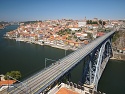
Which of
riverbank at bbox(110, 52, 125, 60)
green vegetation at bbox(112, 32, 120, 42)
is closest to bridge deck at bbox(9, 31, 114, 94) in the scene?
riverbank at bbox(110, 52, 125, 60)

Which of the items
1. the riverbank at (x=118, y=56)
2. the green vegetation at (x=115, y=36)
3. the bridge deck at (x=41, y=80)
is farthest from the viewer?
the green vegetation at (x=115, y=36)

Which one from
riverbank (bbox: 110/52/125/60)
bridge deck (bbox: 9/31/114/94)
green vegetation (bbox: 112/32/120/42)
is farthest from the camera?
green vegetation (bbox: 112/32/120/42)

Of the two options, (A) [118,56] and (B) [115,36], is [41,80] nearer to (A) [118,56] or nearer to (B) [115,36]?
(A) [118,56]

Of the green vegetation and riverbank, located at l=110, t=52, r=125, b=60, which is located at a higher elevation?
the green vegetation

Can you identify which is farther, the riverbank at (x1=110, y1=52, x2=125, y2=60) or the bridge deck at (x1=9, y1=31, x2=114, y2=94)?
the riverbank at (x1=110, y1=52, x2=125, y2=60)

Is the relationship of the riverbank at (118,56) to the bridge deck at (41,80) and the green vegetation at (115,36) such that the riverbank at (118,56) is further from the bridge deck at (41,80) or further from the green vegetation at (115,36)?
the bridge deck at (41,80)

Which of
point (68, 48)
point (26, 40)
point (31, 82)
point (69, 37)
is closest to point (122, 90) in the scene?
point (31, 82)

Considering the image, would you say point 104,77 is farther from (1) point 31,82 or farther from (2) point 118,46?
(2) point 118,46

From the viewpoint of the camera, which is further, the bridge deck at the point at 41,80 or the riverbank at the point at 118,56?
the riverbank at the point at 118,56

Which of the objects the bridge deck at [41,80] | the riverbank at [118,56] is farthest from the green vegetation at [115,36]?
the bridge deck at [41,80]

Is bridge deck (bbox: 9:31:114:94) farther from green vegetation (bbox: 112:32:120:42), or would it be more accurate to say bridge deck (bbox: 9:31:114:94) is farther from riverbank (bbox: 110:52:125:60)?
green vegetation (bbox: 112:32:120:42)

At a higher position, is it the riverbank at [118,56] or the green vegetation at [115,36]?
the green vegetation at [115,36]
